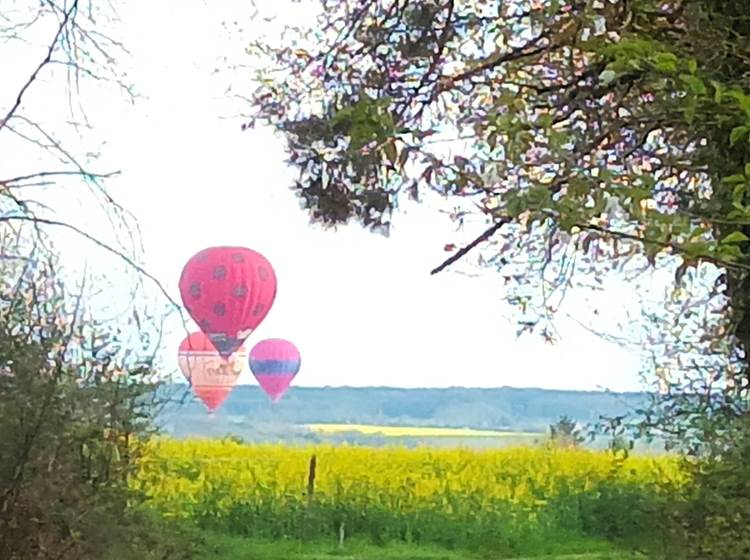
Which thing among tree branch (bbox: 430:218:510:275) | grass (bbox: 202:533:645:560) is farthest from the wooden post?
tree branch (bbox: 430:218:510:275)

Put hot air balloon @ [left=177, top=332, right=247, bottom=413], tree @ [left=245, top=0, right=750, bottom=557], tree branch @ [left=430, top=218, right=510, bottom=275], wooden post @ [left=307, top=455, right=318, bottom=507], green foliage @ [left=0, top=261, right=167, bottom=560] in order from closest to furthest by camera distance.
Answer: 1. tree @ [left=245, top=0, right=750, bottom=557]
2. green foliage @ [left=0, top=261, right=167, bottom=560]
3. tree branch @ [left=430, top=218, right=510, bottom=275]
4. hot air balloon @ [left=177, top=332, right=247, bottom=413]
5. wooden post @ [left=307, top=455, right=318, bottom=507]

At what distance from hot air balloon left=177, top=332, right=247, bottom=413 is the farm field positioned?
0.15 m

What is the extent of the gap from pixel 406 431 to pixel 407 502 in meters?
0.18

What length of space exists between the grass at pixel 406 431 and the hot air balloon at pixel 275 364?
0.13 metres

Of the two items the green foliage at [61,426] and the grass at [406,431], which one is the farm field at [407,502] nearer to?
the grass at [406,431]

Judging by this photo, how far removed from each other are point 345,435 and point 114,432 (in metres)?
0.88

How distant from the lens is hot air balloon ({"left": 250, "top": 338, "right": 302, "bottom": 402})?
7.48ft

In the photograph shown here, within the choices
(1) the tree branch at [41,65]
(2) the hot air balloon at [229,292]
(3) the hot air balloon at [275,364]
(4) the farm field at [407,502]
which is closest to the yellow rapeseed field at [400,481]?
(4) the farm field at [407,502]

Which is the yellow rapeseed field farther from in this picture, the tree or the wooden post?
the tree

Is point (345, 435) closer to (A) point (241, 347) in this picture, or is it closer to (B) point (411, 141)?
(A) point (241, 347)

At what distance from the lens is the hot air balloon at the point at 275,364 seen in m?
2.28

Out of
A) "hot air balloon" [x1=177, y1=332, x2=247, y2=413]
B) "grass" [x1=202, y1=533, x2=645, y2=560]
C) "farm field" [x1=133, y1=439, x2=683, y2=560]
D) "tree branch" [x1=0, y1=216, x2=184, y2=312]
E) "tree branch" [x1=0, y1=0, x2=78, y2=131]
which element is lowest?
"grass" [x1=202, y1=533, x2=645, y2=560]

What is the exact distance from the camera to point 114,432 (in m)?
1.56

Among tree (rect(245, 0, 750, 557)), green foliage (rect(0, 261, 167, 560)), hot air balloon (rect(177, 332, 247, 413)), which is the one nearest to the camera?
tree (rect(245, 0, 750, 557))
